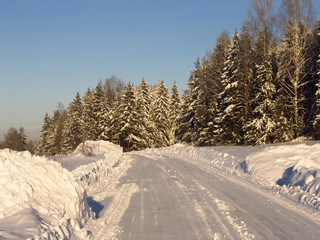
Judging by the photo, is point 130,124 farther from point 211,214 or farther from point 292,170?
point 211,214

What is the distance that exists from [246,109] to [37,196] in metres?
29.6

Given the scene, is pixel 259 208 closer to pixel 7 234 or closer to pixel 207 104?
pixel 7 234

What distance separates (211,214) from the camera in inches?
347

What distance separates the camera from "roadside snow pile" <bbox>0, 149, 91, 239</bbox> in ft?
20.4

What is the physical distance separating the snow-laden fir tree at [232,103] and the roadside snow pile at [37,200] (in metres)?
28.0

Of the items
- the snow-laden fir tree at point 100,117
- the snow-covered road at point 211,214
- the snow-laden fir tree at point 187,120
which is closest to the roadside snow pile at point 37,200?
the snow-covered road at point 211,214

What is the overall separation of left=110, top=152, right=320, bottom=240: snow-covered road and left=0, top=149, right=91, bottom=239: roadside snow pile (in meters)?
1.05

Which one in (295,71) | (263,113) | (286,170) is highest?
(295,71)

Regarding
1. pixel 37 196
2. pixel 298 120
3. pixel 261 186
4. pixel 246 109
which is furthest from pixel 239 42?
pixel 37 196

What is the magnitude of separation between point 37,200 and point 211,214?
389 centimetres

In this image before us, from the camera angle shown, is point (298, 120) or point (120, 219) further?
point (298, 120)

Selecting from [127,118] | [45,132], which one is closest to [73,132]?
[127,118]

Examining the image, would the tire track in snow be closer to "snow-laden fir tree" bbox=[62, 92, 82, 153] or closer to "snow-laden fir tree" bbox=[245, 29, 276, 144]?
"snow-laden fir tree" bbox=[245, 29, 276, 144]

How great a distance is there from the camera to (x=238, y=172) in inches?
651
